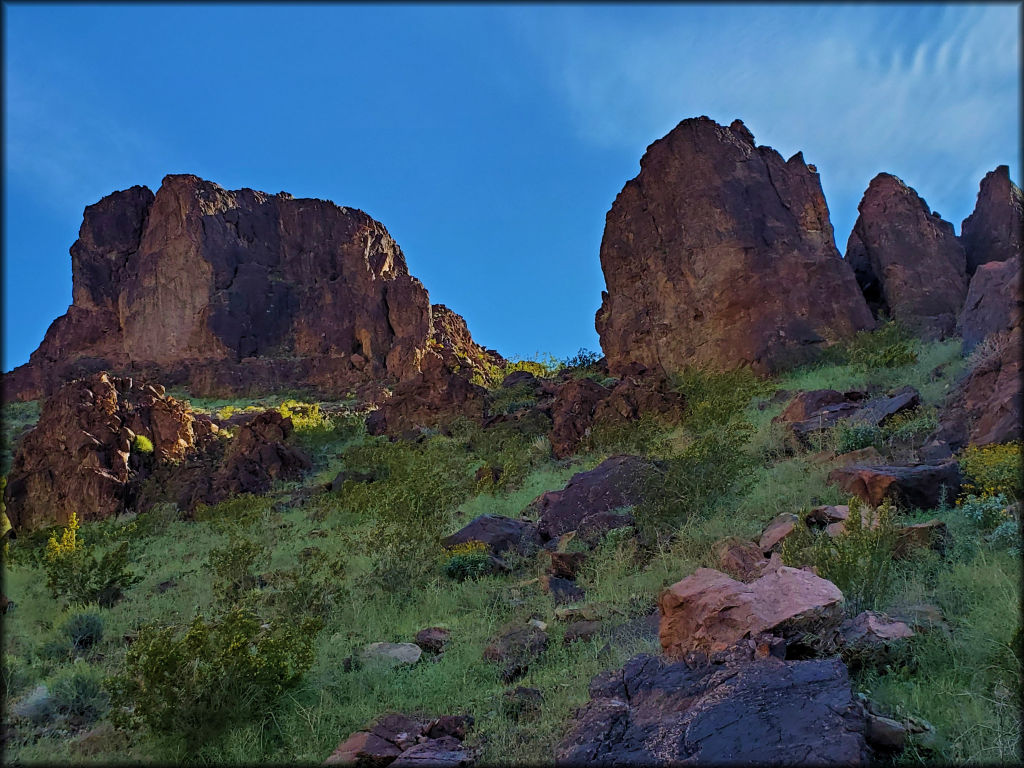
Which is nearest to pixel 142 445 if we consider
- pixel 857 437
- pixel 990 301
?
pixel 857 437

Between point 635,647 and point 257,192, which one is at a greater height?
point 257,192

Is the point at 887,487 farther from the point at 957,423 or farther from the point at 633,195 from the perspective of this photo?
the point at 633,195

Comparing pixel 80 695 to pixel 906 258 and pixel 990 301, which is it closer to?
pixel 990 301

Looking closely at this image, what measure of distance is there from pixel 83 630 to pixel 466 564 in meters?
3.71

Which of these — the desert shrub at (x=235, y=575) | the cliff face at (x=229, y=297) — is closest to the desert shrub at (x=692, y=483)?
the desert shrub at (x=235, y=575)

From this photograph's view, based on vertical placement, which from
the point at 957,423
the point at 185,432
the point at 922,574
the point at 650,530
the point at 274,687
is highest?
the point at 185,432

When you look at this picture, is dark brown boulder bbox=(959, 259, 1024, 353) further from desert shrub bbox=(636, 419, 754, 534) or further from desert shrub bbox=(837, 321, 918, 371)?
desert shrub bbox=(636, 419, 754, 534)

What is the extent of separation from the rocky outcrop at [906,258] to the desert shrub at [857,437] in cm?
1310

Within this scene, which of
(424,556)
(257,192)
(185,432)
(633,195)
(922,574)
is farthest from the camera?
(257,192)

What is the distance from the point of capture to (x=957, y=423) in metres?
8.05

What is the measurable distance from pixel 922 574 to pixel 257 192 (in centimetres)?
5853

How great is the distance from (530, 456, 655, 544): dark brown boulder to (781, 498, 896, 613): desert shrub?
9.50 ft

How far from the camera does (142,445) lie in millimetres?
17359

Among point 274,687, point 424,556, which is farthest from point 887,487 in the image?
point 274,687
